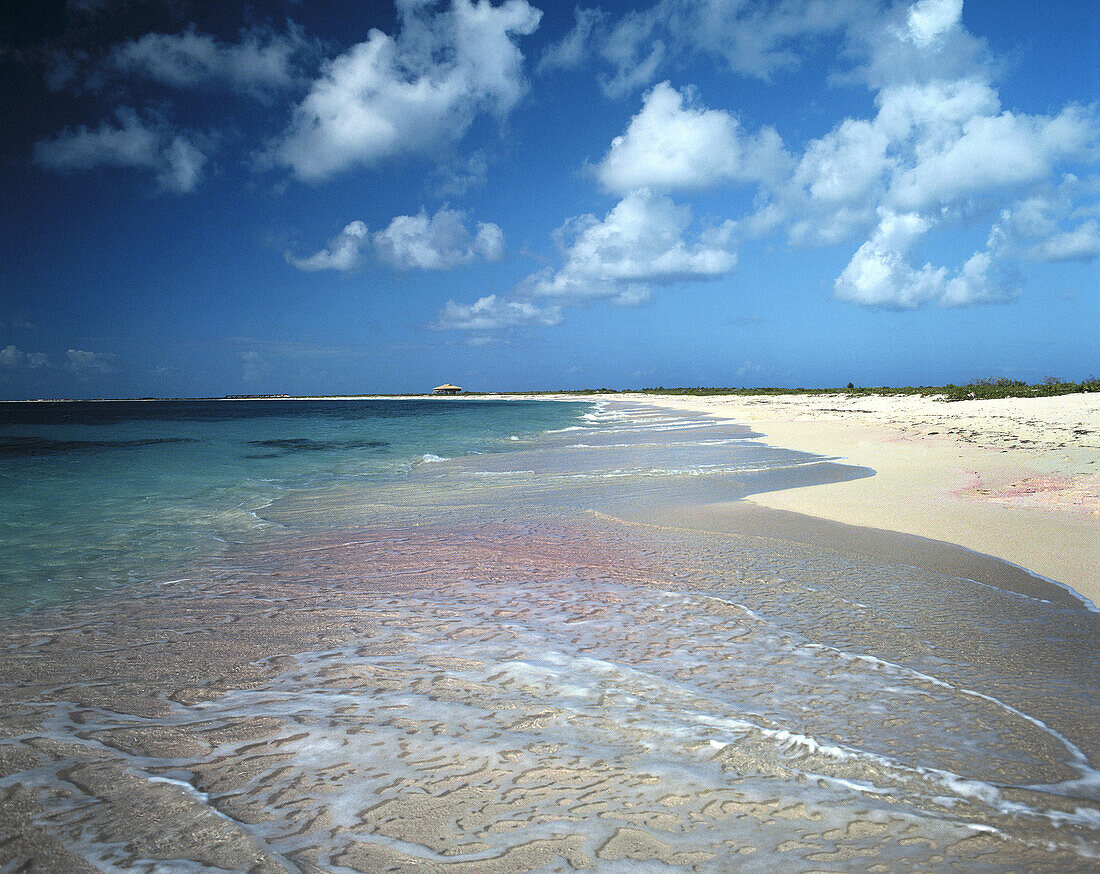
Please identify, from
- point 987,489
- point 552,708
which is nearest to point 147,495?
point 552,708

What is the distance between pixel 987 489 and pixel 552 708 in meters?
8.63

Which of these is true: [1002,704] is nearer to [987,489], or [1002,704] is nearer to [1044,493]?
[1044,493]

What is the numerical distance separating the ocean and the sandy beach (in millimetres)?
856

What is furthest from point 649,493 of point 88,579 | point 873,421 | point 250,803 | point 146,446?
point 146,446

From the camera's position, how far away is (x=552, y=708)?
3.32m

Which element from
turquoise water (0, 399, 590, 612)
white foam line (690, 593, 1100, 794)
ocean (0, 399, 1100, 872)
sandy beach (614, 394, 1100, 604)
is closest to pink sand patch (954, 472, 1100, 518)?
sandy beach (614, 394, 1100, 604)

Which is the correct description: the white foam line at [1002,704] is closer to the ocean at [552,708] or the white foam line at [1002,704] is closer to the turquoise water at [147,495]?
the ocean at [552,708]

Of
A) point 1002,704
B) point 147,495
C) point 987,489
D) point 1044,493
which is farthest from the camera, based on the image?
point 147,495

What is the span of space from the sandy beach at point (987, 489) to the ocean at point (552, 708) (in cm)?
86

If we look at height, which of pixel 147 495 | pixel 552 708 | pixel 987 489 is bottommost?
pixel 147 495

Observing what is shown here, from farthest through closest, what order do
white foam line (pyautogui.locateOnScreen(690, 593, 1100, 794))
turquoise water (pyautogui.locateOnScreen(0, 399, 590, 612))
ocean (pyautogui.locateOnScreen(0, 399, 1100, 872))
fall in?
turquoise water (pyautogui.locateOnScreen(0, 399, 590, 612)), white foam line (pyautogui.locateOnScreen(690, 593, 1100, 794)), ocean (pyautogui.locateOnScreen(0, 399, 1100, 872))

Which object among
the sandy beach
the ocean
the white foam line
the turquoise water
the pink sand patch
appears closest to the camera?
the ocean

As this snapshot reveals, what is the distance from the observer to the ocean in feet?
7.64

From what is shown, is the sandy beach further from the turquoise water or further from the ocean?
the turquoise water
